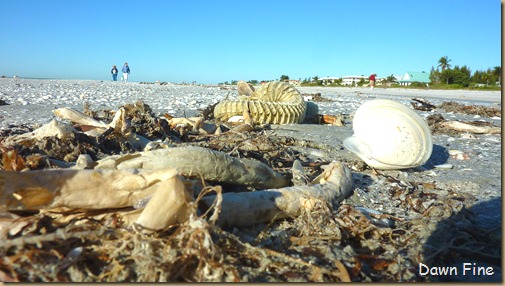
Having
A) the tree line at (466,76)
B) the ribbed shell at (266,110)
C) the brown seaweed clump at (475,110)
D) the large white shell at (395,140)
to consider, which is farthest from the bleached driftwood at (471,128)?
the tree line at (466,76)

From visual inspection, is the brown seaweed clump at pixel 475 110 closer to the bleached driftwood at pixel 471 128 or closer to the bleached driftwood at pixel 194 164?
the bleached driftwood at pixel 471 128

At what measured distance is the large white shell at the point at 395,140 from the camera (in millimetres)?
3848

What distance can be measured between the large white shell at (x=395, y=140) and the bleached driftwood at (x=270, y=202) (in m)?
1.21

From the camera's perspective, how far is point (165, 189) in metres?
Answer: 1.75

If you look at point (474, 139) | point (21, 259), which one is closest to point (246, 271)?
point (21, 259)

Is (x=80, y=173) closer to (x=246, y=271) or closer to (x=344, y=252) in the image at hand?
(x=246, y=271)

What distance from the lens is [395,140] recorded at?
3.87m

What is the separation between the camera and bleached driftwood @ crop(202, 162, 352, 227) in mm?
2127

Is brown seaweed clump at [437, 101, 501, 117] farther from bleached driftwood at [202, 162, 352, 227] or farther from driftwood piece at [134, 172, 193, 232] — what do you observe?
driftwood piece at [134, 172, 193, 232]

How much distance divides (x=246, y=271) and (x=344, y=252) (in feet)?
2.07

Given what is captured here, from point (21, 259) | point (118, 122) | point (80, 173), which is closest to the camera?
point (21, 259)

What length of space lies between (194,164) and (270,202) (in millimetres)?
543

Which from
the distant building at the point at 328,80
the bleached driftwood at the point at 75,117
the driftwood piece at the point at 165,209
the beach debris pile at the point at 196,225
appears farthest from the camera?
the distant building at the point at 328,80

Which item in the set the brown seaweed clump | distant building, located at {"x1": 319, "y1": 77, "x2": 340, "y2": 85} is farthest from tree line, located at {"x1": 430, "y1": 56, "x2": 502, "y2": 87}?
the brown seaweed clump
